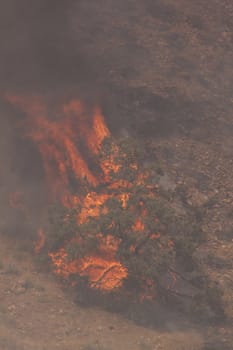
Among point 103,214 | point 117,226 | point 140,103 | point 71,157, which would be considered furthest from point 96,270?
point 140,103

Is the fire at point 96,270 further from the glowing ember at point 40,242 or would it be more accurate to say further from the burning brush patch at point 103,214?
the glowing ember at point 40,242

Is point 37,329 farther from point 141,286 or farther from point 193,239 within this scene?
point 193,239

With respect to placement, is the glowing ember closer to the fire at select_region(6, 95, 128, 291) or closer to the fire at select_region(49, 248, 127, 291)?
the fire at select_region(6, 95, 128, 291)

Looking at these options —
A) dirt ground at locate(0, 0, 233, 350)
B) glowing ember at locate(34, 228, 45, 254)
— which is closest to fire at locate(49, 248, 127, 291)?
dirt ground at locate(0, 0, 233, 350)

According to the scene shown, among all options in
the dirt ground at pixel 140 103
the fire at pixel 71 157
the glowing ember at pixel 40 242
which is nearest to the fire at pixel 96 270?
the fire at pixel 71 157

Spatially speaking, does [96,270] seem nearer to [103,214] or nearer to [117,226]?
[117,226]
